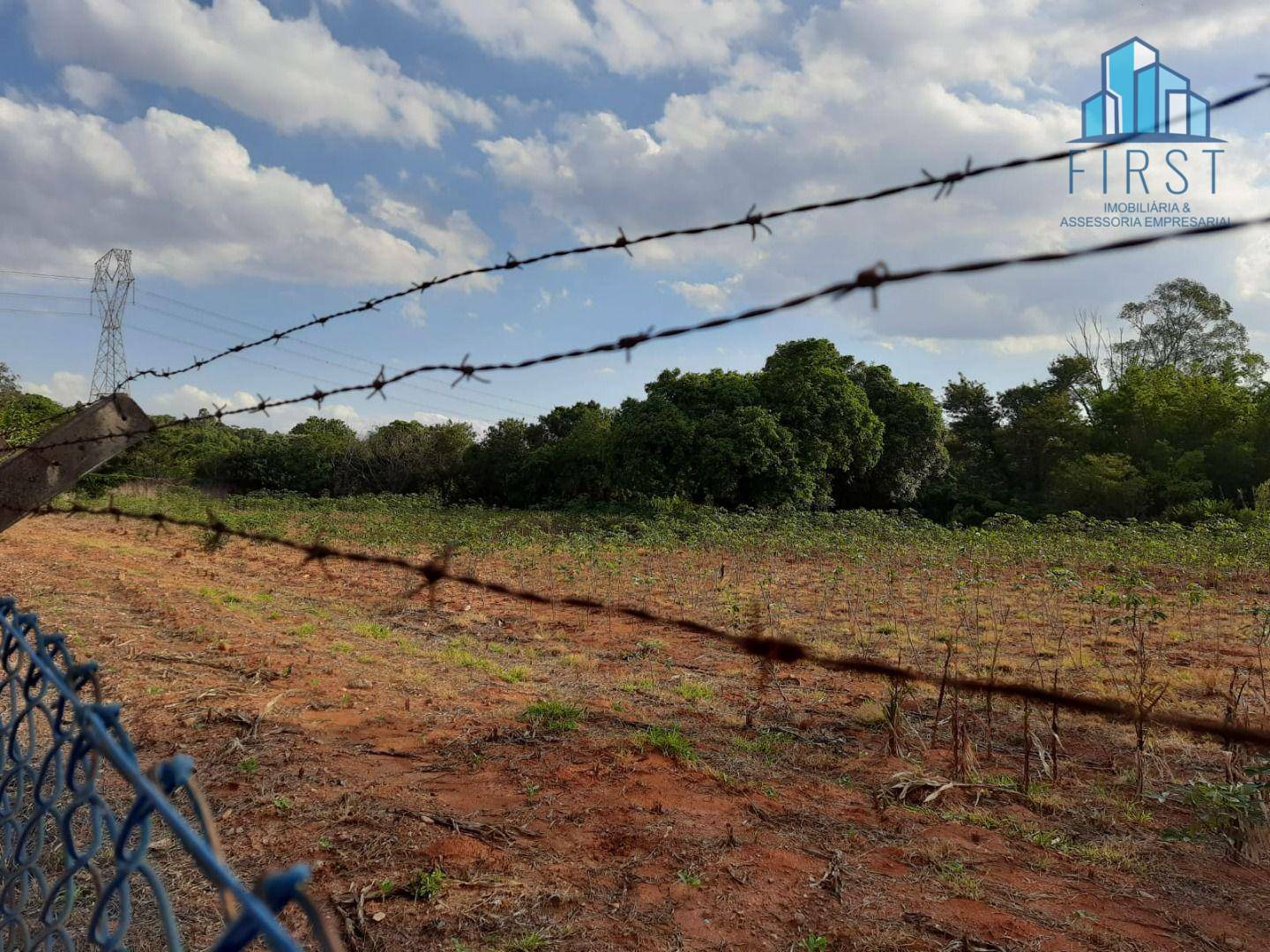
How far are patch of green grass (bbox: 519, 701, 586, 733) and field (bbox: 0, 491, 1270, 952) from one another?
0.02 metres

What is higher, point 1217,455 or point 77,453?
point 1217,455

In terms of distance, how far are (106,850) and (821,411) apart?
2073 cm

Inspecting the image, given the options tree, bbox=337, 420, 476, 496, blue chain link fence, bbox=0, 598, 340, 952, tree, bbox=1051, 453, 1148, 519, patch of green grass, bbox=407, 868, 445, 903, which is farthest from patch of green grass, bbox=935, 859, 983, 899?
tree, bbox=337, 420, 476, 496

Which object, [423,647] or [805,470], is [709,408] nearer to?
[805,470]

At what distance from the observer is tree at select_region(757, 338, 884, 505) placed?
21859 mm

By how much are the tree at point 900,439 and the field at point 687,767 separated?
15.2 m

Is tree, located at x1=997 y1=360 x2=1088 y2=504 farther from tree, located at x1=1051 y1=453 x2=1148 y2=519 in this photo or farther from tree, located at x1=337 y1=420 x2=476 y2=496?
tree, located at x1=337 y1=420 x2=476 y2=496

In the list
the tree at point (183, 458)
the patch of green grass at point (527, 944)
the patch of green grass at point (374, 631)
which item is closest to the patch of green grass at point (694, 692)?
the patch of green grass at point (374, 631)

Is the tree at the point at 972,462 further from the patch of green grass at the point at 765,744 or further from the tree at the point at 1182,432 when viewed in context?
the patch of green grass at the point at 765,744

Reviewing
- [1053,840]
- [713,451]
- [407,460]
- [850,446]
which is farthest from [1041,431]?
[1053,840]

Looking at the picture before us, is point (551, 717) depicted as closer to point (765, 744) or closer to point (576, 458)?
point (765, 744)

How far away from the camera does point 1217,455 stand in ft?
72.5

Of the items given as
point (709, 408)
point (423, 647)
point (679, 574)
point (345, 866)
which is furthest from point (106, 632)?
point (709, 408)

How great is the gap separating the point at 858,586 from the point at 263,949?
983 cm
